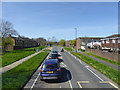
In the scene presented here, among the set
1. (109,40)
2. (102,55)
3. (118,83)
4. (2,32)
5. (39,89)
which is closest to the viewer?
(39,89)

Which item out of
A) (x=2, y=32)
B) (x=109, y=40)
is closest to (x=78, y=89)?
(x=109, y=40)

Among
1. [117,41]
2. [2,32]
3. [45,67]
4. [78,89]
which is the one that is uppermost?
[2,32]

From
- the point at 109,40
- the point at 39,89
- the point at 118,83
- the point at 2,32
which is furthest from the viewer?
the point at 2,32

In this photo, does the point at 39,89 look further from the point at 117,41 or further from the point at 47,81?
the point at 117,41

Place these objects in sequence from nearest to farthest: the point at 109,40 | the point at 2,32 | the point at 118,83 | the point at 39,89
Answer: the point at 39,89 < the point at 118,83 < the point at 109,40 < the point at 2,32

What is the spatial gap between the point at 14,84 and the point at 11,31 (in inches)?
1493

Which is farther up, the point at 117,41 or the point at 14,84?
the point at 117,41

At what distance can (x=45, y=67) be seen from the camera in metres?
8.45

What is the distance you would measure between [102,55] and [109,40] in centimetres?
770

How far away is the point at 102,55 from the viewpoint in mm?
23625

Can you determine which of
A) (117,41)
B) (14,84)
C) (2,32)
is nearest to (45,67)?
(14,84)

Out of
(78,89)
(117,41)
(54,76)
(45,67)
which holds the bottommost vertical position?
(78,89)

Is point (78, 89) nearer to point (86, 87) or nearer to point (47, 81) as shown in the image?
point (86, 87)

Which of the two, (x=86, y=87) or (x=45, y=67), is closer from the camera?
(x=86, y=87)
